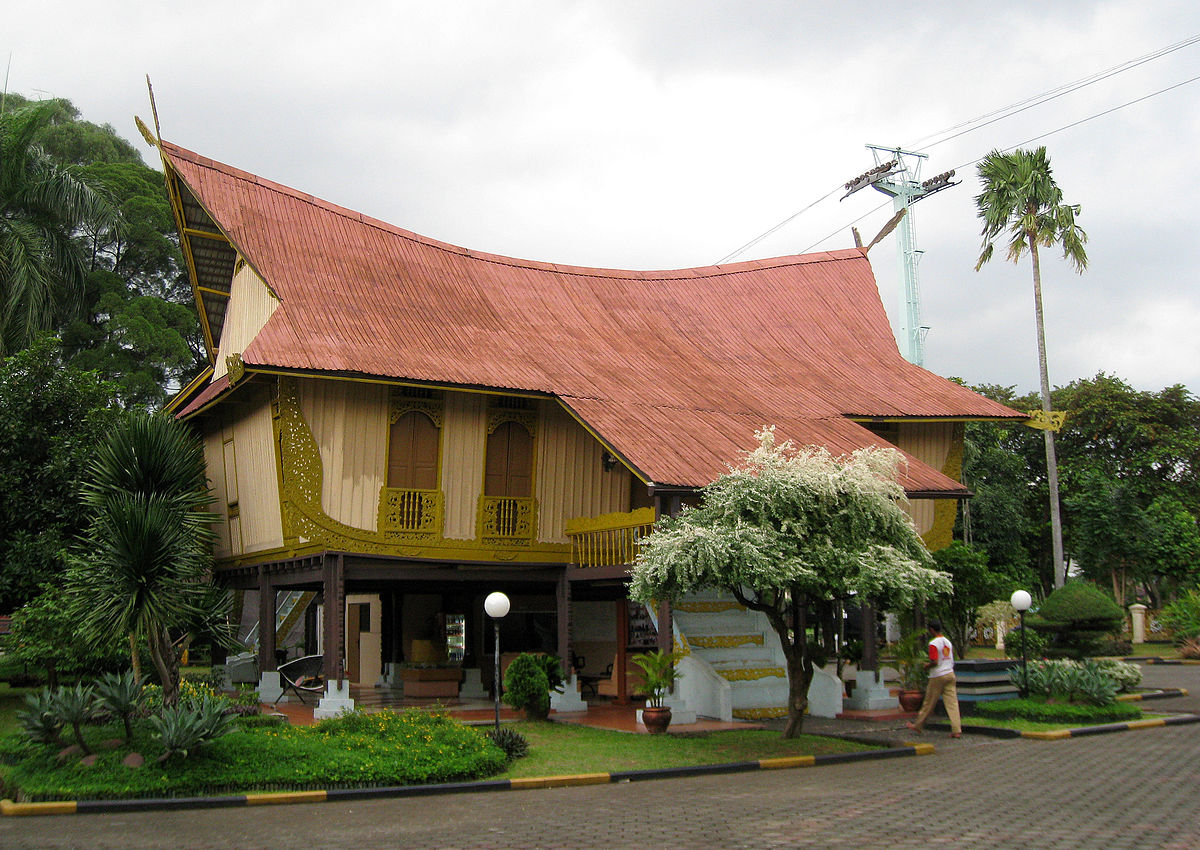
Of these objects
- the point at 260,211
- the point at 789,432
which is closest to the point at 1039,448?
the point at 789,432

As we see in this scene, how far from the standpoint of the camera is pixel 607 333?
928 inches

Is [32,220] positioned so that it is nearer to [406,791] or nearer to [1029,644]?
[406,791]

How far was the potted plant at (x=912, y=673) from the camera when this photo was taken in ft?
58.4

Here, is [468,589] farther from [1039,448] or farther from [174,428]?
[1039,448]

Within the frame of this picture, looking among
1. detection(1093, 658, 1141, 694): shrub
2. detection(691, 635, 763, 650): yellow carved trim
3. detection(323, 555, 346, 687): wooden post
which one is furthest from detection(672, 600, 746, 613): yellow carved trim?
detection(1093, 658, 1141, 694): shrub

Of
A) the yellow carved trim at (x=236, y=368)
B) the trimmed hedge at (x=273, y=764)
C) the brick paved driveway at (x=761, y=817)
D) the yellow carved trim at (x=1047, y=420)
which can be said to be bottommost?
the brick paved driveway at (x=761, y=817)

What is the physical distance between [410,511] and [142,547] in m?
6.13

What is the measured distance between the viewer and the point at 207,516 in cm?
1700

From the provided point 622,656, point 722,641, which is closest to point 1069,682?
point 722,641

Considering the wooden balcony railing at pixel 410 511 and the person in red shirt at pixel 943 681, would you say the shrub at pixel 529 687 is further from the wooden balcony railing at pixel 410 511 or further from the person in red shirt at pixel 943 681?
the person in red shirt at pixel 943 681

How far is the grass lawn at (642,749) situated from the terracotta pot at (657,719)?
14.5 inches

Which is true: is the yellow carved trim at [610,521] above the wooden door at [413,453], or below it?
below

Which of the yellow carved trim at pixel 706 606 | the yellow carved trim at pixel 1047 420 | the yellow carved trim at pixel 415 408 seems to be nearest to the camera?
the yellow carved trim at pixel 415 408

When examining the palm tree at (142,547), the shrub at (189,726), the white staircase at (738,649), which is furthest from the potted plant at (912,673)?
the palm tree at (142,547)
